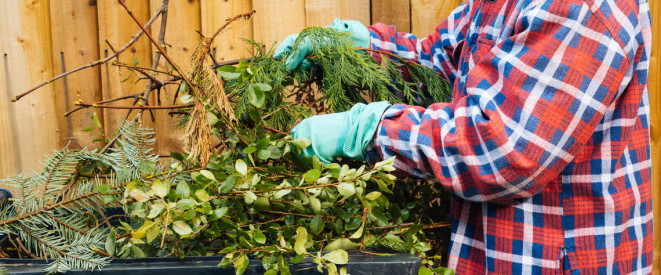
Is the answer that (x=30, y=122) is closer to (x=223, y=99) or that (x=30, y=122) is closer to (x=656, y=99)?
(x=223, y=99)

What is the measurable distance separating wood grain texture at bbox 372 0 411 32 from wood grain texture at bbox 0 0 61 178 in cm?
101

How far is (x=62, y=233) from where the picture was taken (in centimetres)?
86

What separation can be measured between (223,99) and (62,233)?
328 mm

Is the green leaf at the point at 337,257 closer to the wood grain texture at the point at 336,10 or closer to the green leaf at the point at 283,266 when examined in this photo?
the green leaf at the point at 283,266

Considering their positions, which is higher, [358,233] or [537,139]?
[537,139]

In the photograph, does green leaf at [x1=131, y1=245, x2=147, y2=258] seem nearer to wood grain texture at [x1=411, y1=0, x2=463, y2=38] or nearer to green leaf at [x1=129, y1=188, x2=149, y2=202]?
green leaf at [x1=129, y1=188, x2=149, y2=202]

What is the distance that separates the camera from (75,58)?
5.57 feet

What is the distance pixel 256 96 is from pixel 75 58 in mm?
1050

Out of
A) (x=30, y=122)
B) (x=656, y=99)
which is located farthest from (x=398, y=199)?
(x=30, y=122)

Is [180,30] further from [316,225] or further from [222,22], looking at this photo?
[316,225]

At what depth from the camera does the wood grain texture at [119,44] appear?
167 centimetres

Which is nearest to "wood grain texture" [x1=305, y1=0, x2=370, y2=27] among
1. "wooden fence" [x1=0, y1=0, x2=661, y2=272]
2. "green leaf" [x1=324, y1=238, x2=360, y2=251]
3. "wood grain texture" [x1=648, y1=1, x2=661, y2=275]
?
"wooden fence" [x1=0, y1=0, x2=661, y2=272]

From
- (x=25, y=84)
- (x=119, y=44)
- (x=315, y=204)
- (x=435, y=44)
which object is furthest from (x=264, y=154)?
(x=25, y=84)

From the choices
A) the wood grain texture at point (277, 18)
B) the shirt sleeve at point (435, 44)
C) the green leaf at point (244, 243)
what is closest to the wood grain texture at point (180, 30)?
the wood grain texture at point (277, 18)
